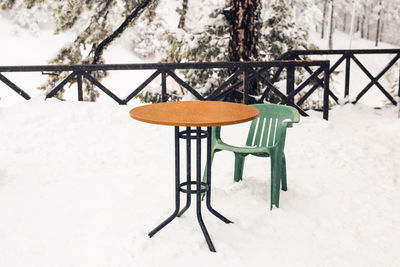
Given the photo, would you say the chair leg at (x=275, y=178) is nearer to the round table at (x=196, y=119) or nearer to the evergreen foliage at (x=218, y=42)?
the round table at (x=196, y=119)

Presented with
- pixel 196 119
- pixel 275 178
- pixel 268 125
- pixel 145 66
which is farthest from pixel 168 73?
pixel 196 119

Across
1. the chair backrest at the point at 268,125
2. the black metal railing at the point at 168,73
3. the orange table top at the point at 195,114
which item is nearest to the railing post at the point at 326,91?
the black metal railing at the point at 168,73

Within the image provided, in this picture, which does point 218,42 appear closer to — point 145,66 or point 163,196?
point 145,66

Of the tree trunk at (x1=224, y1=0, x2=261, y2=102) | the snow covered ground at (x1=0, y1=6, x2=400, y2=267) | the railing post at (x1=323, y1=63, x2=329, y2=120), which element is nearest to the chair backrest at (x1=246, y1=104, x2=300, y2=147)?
the snow covered ground at (x1=0, y1=6, x2=400, y2=267)

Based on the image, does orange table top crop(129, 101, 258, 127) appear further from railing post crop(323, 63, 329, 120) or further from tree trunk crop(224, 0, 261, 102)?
tree trunk crop(224, 0, 261, 102)

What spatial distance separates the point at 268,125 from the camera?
14.0 feet

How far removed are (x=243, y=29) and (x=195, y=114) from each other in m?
4.93

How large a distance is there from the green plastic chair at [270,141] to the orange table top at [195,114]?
0.44 meters

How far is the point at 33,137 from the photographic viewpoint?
583 centimetres

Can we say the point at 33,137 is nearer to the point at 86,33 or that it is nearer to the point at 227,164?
the point at 227,164

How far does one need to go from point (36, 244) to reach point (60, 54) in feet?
21.9

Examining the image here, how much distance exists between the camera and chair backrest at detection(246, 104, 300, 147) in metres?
4.17

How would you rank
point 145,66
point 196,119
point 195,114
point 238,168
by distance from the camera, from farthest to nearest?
point 145,66
point 238,168
point 195,114
point 196,119

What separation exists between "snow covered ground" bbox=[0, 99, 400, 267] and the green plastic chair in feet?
0.76
